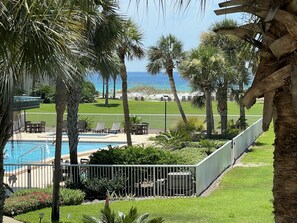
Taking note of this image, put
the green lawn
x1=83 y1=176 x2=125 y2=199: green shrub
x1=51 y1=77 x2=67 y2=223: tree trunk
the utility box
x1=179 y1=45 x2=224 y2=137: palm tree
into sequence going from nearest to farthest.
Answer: the green lawn → x1=51 y1=77 x2=67 y2=223: tree trunk → the utility box → x1=83 y1=176 x2=125 y2=199: green shrub → x1=179 y1=45 x2=224 y2=137: palm tree

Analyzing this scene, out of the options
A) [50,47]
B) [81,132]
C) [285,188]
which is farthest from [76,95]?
[81,132]

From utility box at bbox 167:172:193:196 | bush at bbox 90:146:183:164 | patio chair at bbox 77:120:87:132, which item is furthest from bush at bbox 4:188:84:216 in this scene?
patio chair at bbox 77:120:87:132

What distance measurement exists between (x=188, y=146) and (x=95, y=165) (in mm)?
9441

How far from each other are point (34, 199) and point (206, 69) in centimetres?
1814

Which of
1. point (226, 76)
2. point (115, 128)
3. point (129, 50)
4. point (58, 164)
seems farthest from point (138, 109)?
point (58, 164)

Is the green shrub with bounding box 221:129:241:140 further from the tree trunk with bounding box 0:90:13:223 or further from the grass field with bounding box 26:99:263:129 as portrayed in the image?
the tree trunk with bounding box 0:90:13:223

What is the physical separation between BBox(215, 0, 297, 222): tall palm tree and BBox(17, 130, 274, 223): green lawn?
8.44m

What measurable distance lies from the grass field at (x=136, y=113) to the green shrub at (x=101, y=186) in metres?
16.8

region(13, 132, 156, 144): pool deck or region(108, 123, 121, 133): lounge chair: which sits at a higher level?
region(108, 123, 121, 133): lounge chair

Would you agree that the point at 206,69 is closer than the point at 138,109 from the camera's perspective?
Yes

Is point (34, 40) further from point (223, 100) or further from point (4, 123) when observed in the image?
point (223, 100)

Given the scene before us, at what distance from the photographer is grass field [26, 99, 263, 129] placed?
136 ft

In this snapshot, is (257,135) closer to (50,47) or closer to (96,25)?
(96,25)

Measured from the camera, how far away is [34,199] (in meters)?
14.7
